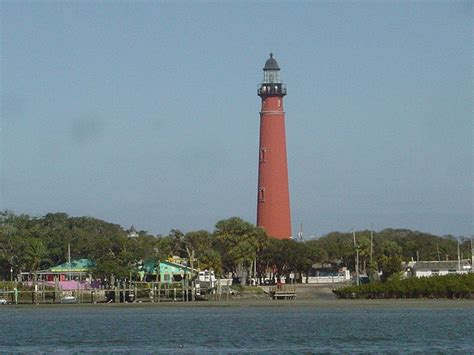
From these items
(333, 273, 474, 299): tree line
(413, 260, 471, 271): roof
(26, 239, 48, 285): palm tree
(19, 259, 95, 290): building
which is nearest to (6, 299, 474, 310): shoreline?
(333, 273, 474, 299): tree line

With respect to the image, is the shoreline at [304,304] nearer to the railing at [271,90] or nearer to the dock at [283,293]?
the dock at [283,293]

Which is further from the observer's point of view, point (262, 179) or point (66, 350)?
point (262, 179)

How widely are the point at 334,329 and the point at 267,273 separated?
65.7 m

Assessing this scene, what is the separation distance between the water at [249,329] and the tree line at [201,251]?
2063 cm

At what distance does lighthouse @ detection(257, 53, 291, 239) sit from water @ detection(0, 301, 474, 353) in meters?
23.2

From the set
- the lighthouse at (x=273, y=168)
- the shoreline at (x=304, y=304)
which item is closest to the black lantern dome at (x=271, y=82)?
the lighthouse at (x=273, y=168)

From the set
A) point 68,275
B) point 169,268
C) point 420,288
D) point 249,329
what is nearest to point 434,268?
point 169,268

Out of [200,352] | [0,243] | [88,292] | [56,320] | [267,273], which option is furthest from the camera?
[267,273]

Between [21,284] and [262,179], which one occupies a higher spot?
[262,179]

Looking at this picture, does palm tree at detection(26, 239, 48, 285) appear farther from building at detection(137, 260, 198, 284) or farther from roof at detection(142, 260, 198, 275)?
roof at detection(142, 260, 198, 275)

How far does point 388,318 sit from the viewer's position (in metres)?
69.8

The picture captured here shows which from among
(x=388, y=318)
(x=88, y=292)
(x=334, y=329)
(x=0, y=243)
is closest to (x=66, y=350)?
(x=334, y=329)

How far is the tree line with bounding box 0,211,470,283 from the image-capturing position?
112500mm

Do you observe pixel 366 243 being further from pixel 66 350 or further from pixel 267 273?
pixel 66 350
